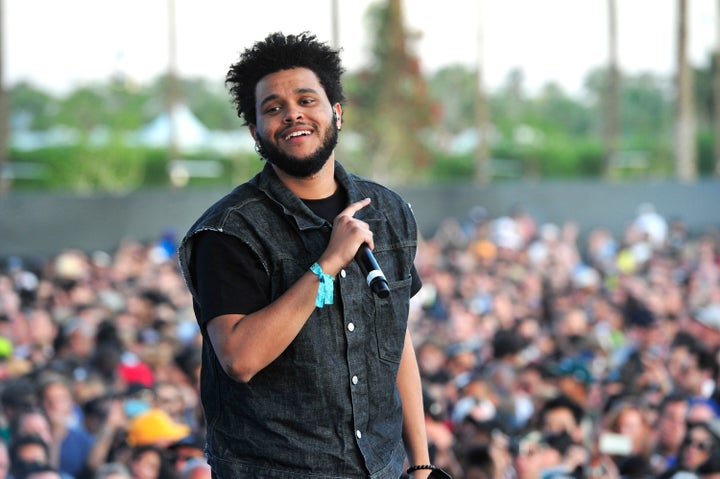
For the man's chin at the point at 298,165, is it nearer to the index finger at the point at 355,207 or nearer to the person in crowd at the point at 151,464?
the index finger at the point at 355,207

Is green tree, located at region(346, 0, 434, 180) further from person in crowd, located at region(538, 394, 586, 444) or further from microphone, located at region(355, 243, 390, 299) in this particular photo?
microphone, located at region(355, 243, 390, 299)

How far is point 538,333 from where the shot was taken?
11828 millimetres

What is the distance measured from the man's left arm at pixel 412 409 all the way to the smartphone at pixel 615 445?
4.19m

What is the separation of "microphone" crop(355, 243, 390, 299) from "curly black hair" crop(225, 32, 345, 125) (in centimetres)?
45

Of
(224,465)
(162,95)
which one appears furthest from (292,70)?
(162,95)

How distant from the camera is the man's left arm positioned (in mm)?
3160

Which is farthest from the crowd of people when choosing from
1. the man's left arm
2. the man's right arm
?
the man's right arm

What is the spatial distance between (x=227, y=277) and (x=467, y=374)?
21.9 ft

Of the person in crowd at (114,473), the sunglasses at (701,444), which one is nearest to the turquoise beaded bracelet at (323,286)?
the person in crowd at (114,473)

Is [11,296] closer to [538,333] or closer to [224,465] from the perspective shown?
[538,333]

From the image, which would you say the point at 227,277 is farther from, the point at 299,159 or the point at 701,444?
the point at 701,444

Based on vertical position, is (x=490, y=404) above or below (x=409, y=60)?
below

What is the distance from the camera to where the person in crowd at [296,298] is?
9.02 feet

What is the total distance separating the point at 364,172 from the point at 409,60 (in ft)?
11.5
